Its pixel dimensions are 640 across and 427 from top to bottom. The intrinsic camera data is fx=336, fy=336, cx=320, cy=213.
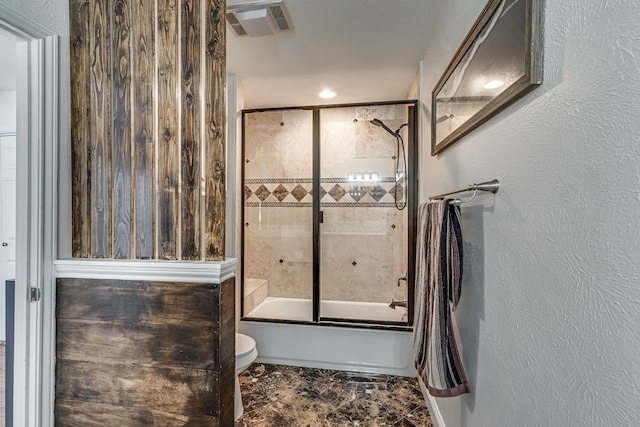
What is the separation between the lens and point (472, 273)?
1.38 meters

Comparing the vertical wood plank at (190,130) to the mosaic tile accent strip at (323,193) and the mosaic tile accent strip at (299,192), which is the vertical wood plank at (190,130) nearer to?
the mosaic tile accent strip at (323,193)

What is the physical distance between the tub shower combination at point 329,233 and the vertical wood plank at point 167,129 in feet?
5.25

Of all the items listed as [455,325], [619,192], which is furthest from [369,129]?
[619,192]

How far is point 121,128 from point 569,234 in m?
1.63

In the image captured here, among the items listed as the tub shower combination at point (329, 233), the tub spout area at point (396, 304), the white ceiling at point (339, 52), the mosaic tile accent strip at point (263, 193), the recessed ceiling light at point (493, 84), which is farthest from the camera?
the mosaic tile accent strip at point (263, 193)

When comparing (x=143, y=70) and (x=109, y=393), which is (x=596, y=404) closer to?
(x=109, y=393)

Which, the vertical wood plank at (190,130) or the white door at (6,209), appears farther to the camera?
the white door at (6,209)

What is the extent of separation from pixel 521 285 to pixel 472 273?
0.44 metres

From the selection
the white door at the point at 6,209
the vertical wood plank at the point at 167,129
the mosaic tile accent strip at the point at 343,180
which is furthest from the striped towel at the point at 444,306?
the white door at the point at 6,209

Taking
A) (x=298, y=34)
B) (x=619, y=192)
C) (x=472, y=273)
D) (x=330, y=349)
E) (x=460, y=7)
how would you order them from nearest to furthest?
(x=619, y=192), (x=472, y=273), (x=460, y=7), (x=298, y=34), (x=330, y=349)

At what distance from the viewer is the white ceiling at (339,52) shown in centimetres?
189

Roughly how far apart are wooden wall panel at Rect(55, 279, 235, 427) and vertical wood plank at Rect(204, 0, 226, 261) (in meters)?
0.22

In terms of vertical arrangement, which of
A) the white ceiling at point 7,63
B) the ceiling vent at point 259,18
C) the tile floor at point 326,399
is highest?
the white ceiling at point 7,63

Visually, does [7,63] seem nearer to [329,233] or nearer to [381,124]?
[329,233]
